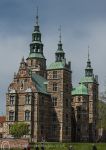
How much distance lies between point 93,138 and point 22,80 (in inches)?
1218

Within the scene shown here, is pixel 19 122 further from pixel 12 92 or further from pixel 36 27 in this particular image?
pixel 36 27

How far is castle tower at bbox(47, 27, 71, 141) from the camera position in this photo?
10625cm

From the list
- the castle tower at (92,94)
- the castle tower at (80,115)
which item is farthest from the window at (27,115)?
the castle tower at (92,94)

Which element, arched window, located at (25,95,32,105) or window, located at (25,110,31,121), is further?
arched window, located at (25,95,32,105)

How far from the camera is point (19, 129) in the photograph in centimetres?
9650

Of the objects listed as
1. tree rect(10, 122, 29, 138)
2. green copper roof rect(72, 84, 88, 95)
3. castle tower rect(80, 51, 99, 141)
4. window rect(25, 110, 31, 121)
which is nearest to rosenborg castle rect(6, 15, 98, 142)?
window rect(25, 110, 31, 121)

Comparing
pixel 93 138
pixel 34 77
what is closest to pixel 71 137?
pixel 93 138

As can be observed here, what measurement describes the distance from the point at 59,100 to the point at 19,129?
13.5m

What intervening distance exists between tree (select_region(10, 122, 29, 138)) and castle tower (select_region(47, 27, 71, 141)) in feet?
27.5

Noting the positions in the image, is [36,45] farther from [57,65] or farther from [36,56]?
[57,65]

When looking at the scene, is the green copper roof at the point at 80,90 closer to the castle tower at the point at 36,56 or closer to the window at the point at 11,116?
the castle tower at the point at 36,56

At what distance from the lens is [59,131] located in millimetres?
106000

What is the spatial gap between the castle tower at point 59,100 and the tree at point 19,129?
330 inches

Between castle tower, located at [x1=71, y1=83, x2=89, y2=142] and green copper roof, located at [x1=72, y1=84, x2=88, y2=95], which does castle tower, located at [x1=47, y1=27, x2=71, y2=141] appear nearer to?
castle tower, located at [x1=71, y1=83, x2=89, y2=142]
